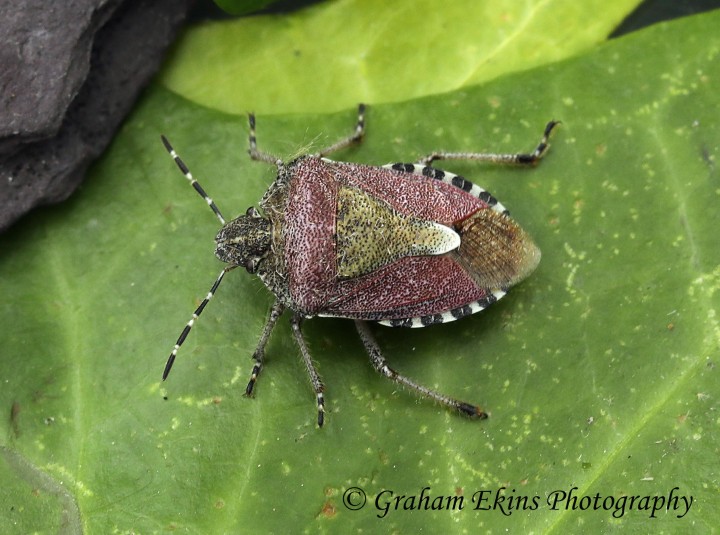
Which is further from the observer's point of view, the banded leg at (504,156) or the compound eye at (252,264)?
the banded leg at (504,156)

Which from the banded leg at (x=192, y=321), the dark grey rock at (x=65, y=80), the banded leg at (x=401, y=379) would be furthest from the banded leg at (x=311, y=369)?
the dark grey rock at (x=65, y=80)

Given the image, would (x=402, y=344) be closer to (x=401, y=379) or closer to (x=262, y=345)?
(x=401, y=379)

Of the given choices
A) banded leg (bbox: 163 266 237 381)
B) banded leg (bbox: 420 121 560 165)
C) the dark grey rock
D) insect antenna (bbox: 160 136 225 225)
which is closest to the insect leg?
banded leg (bbox: 420 121 560 165)

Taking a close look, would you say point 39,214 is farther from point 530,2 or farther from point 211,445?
point 530,2

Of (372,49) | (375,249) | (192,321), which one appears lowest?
(192,321)

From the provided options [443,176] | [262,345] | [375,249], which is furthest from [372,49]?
[262,345]

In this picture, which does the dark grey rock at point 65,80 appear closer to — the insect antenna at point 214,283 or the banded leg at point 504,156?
the insect antenna at point 214,283

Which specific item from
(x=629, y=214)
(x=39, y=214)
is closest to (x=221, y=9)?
(x=39, y=214)
